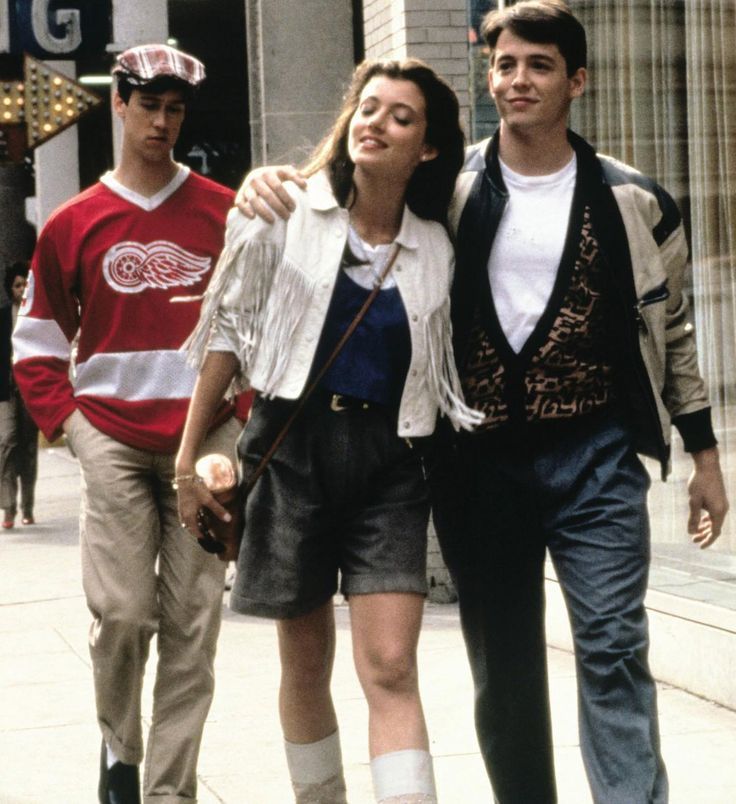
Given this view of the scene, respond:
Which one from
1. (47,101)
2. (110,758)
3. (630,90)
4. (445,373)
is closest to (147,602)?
(110,758)

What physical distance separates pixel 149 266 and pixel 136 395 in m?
0.34

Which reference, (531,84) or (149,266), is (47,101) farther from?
(531,84)

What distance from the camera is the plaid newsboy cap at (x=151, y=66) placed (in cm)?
486

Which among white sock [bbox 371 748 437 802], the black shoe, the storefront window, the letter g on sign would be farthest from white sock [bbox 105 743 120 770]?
the letter g on sign

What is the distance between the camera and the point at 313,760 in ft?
14.4

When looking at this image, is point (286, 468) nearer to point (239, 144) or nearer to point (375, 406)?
point (375, 406)

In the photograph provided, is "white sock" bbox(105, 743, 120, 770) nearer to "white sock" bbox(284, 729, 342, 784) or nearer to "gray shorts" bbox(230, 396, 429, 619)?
"white sock" bbox(284, 729, 342, 784)

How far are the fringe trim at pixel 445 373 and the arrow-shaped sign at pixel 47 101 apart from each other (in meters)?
6.63

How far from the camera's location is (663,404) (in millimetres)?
4391

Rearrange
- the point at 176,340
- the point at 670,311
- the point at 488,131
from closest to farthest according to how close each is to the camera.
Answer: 1. the point at 670,311
2. the point at 176,340
3. the point at 488,131

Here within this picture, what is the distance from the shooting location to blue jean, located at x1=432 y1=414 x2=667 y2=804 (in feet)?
13.6

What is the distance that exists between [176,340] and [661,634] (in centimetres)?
266

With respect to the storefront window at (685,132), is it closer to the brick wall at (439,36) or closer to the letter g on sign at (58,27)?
the brick wall at (439,36)

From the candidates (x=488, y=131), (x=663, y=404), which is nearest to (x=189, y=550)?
(x=663, y=404)
